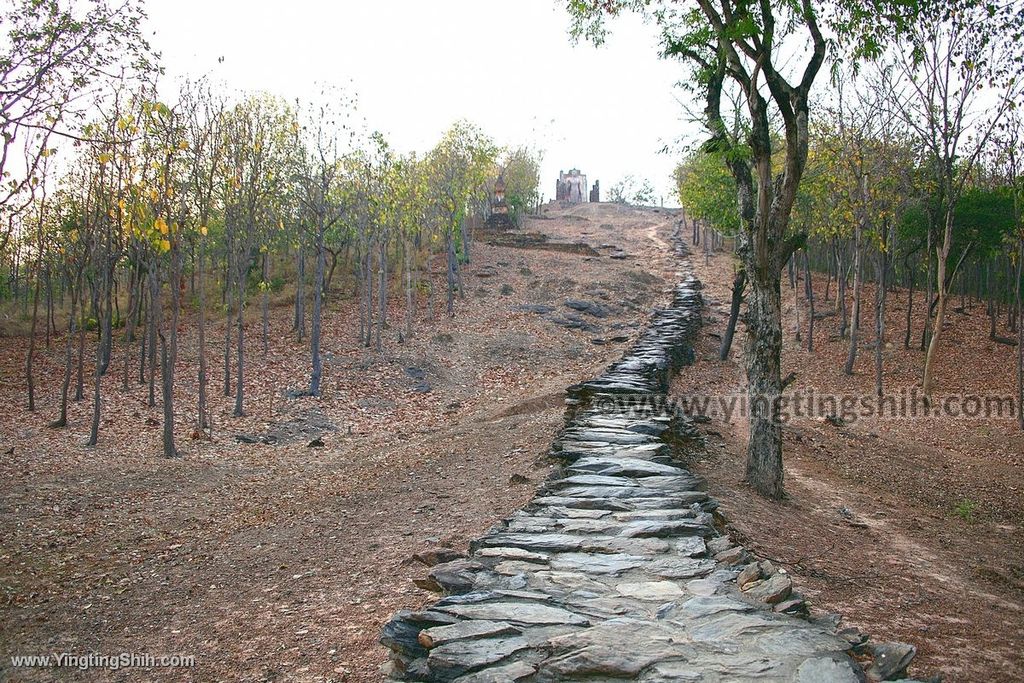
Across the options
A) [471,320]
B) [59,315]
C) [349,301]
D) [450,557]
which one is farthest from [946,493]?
[59,315]

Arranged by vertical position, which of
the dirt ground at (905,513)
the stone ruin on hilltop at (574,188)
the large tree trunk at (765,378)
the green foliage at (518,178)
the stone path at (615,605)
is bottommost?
the dirt ground at (905,513)

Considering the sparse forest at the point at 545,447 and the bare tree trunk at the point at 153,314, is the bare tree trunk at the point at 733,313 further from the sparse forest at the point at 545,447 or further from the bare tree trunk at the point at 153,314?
the bare tree trunk at the point at 153,314

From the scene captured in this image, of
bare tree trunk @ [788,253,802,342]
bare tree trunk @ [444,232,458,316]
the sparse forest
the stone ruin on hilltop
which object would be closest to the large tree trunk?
the sparse forest

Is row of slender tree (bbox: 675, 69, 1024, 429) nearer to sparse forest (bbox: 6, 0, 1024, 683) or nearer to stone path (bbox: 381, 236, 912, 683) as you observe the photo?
sparse forest (bbox: 6, 0, 1024, 683)

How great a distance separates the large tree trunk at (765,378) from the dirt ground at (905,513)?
0.39 meters

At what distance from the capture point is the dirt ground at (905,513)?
6.14 meters

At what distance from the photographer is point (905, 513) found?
34.3 feet

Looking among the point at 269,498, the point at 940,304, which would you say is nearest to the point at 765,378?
the point at 269,498

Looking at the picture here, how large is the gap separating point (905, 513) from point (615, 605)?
7563 mm

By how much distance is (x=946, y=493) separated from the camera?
470 inches

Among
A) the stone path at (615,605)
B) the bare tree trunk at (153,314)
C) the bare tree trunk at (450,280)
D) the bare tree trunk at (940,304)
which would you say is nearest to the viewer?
the stone path at (615,605)

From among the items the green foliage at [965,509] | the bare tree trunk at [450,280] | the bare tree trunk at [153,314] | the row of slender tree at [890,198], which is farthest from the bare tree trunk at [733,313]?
the bare tree trunk at [153,314]

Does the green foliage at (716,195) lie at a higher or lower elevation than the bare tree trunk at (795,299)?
higher

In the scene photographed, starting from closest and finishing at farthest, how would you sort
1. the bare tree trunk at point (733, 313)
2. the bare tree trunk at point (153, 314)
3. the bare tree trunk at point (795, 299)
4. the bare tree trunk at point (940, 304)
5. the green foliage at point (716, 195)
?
the bare tree trunk at point (153, 314) → the bare tree trunk at point (940, 304) → the green foliage at point (716, 195) → the bare tree trunk at point (733, 313) → the bare tree trunk at point (795, 299)
